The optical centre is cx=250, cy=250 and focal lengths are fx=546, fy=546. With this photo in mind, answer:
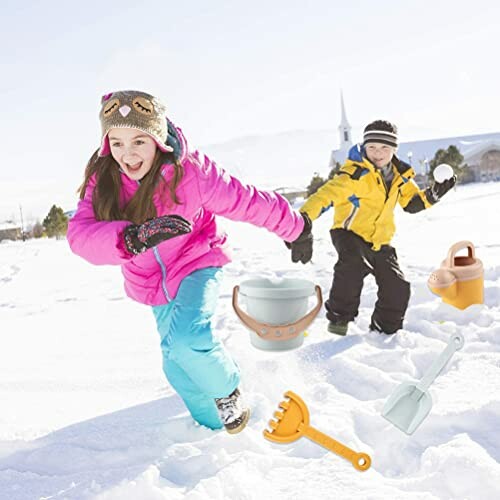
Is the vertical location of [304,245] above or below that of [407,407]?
above

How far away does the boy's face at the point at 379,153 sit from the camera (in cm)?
360

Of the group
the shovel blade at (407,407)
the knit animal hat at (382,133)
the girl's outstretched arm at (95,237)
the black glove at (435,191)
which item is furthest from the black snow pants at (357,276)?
the girl's outstretched arm at (95,237)

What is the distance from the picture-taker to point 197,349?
2191 mm

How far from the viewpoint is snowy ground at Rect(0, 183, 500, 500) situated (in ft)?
6.20

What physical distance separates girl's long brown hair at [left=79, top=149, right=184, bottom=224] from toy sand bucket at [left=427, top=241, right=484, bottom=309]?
2.17m

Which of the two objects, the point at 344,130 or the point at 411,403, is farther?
the point at 344,130

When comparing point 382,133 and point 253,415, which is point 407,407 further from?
point 382,133

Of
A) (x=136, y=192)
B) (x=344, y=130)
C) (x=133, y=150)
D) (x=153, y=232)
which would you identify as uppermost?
(x=133, y=150)

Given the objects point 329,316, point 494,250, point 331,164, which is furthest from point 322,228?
point 331,164

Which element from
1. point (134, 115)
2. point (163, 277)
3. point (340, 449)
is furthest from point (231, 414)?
point (134, 115)

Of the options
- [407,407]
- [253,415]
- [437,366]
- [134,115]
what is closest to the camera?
[134,115]

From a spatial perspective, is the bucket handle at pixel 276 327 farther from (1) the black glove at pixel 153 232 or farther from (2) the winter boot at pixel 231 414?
(1) the black glove at pixel 153 232

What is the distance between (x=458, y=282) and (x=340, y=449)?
6.68 feet

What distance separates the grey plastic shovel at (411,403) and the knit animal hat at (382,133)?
1.48 m
